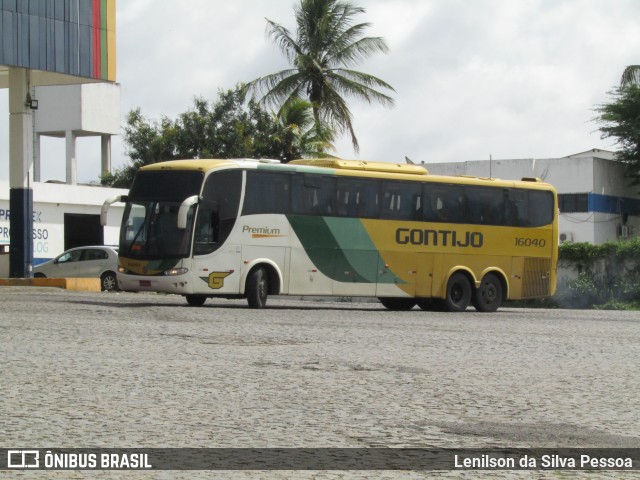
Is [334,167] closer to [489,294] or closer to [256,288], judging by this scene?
[256,288]

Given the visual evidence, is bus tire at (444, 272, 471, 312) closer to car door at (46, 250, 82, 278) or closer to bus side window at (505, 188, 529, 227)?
bus side window at (505, 188, 529, 227)

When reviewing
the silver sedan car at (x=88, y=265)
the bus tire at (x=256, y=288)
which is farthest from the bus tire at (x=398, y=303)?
the silver sedan car at (x=88, y=265)

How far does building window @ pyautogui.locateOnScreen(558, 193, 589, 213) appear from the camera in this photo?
6431 cm

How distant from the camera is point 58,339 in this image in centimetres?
1467

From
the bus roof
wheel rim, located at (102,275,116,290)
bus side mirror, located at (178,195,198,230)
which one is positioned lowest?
wheel rim, located at (102,275,116,290)

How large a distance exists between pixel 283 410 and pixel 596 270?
116ft

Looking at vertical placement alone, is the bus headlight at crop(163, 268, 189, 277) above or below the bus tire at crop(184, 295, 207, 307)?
above

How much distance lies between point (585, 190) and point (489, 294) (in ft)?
120

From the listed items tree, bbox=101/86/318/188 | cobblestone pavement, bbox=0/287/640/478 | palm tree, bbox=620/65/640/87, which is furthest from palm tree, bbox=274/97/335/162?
cobblestone pavement, bbox=0/287/640/478

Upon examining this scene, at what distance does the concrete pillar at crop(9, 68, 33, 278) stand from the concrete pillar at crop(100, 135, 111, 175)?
20721 millimetres

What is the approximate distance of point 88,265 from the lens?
121 ft

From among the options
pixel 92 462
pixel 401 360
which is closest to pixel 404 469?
pixel 92 462

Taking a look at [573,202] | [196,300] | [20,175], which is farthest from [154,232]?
[573,202]

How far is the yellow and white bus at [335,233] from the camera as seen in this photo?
2469cm
